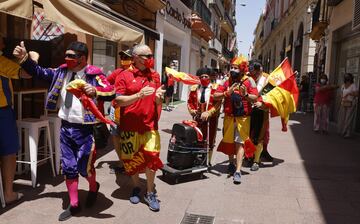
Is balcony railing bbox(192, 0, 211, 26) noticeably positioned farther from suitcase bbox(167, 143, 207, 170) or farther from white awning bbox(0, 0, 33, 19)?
white awning bbox(0, 0, 33, 19)

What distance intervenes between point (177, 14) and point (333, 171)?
13367mm

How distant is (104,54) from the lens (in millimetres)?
11117

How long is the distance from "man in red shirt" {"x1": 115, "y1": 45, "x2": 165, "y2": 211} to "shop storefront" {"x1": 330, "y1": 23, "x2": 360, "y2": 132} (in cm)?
886

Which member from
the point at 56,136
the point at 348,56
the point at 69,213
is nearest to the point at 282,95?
the point at 56,136

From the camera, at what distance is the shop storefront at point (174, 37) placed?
16.0 m

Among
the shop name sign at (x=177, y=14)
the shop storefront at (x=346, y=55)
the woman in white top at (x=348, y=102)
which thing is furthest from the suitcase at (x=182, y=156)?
the shop name sign at (x=177, y=14)

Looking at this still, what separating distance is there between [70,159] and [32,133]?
128 cm

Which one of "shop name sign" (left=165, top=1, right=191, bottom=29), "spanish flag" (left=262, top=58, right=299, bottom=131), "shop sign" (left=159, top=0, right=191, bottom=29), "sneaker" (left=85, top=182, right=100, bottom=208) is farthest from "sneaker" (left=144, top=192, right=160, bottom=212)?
"shop name sign" (left=165, top=1, right=191, bottom=29)

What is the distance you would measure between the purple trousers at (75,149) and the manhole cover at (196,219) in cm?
121

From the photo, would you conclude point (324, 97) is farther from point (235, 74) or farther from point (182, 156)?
point (182, 156)

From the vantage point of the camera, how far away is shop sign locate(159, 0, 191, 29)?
55.0 ft

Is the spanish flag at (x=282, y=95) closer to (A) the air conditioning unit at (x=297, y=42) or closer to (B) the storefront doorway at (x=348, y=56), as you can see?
(B) the storefront doorway at (x=348, y=56)

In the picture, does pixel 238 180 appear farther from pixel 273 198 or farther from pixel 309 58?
pixel 309 58

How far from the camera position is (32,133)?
5.09 meters
